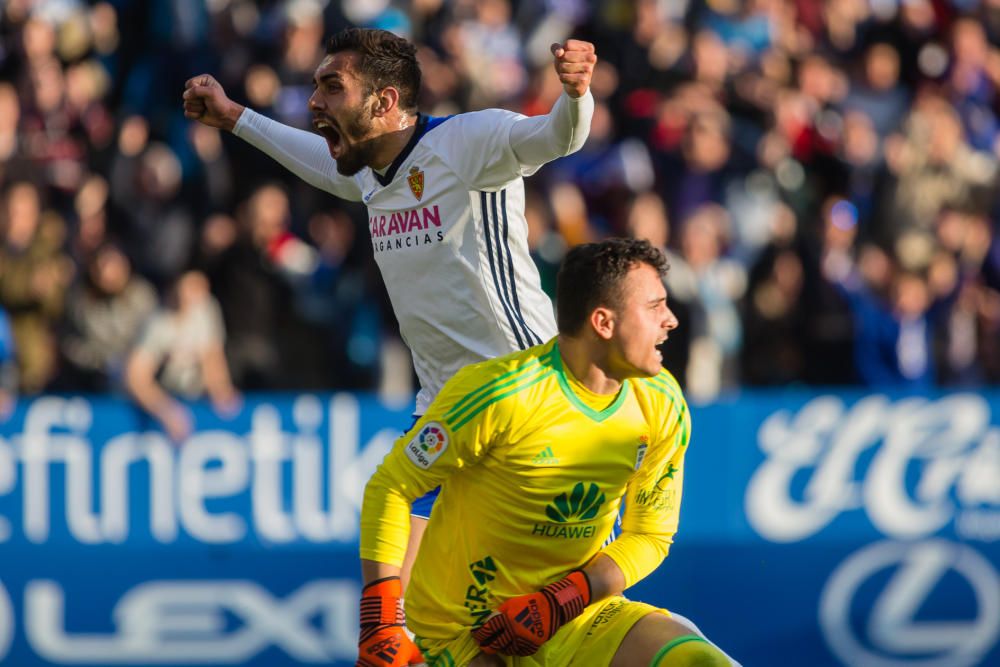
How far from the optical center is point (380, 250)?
6277mm

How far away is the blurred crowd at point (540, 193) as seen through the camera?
11398mm

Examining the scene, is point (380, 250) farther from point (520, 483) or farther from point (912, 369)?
point (912, 369)

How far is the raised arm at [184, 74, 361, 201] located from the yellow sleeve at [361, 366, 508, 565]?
1406mm

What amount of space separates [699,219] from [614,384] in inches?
243

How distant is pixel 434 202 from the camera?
6.07 m

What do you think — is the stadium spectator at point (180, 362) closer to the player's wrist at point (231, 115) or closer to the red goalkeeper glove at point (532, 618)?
the player's wrist at point (231, 115)

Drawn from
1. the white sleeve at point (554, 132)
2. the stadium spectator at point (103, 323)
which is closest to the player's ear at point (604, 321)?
the white sleeve at point (554, 132)

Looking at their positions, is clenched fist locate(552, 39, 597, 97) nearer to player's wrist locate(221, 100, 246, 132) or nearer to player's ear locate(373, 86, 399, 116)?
player's ear locate(373, 86, 399, 116)

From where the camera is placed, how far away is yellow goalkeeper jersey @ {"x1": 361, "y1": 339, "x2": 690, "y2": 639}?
5.46 meters

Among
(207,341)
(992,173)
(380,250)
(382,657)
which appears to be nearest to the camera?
(382,657)

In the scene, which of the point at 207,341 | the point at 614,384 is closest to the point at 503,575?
the point at 614,384

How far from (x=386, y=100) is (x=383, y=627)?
6.19 ft

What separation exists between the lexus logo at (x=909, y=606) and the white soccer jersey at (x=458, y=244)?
5.42 metres

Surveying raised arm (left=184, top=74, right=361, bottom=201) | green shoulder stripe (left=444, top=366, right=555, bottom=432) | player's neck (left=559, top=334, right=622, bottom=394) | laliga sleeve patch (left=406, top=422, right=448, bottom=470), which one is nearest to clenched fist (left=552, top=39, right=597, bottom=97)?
player's neck (left=559, top=334, right=622, bottom=394)
